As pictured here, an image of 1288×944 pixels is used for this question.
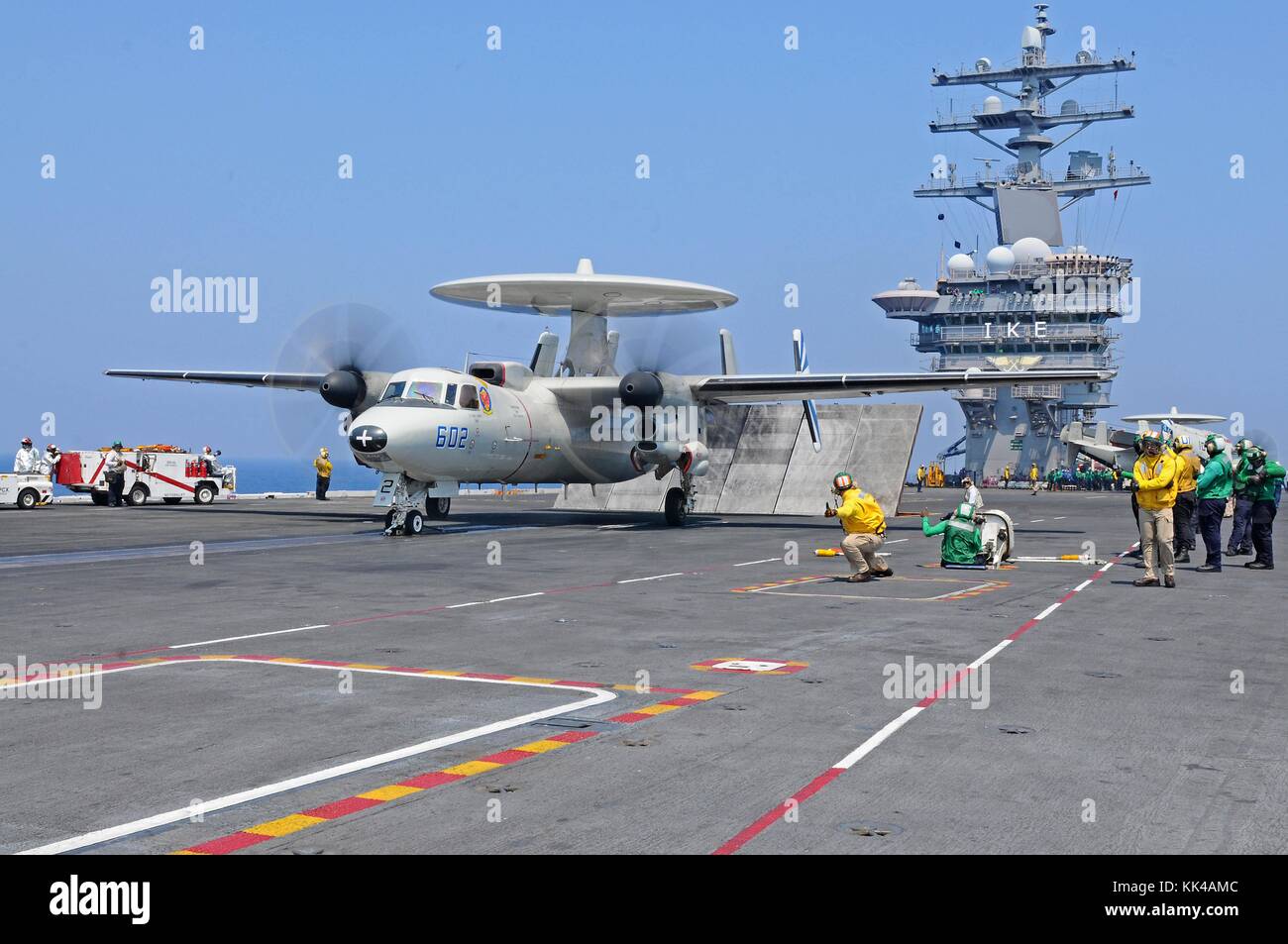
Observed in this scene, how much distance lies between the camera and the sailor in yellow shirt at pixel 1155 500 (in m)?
20.4

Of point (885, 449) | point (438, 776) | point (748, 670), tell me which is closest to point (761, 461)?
point (885, 449)

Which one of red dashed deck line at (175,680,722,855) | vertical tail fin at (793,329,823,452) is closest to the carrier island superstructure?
vertical tail fin at (793,329,823,452)

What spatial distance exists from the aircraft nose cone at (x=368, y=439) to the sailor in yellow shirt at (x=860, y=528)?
12.2m

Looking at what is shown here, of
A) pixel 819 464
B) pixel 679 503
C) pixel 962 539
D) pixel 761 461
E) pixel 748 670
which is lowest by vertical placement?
pixel 748 670

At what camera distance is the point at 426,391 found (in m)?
32.0

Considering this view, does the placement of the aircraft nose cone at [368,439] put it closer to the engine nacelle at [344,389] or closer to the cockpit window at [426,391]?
the cockpit window at [426,391]

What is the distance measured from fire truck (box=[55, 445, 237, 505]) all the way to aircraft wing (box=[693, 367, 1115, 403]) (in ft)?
74.6

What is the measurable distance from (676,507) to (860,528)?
17.8 m

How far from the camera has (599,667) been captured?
12.9m

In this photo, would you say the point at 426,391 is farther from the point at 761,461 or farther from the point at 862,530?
the point at 761,461

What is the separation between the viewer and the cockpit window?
31844 millimetres

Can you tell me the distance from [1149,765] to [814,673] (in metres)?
4.21
